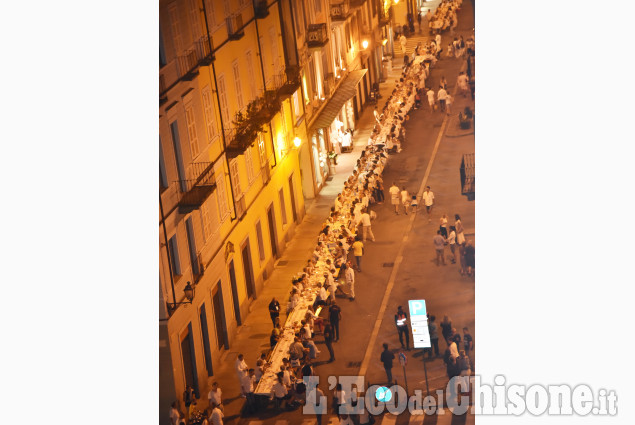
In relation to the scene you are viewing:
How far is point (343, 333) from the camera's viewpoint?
1182 inches

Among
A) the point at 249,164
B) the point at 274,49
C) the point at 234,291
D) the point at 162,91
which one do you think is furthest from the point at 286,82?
the point at 162,91

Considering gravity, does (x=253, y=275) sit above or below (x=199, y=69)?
below

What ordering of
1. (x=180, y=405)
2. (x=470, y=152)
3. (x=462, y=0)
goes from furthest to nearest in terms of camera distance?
(x=462, y=0)
(x=470, y=152)
(x=180, y=405)

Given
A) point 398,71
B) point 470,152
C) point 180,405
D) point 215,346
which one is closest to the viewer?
point 180,405

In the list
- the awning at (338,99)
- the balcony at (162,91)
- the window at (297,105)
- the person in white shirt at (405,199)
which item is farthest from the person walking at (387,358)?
the awning at (338,99)

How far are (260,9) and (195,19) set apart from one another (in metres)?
5.59

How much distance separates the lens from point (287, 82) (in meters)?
36.4

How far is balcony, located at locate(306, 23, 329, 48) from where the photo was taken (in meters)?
39.7

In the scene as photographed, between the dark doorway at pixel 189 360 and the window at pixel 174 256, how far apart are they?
1196 millimetres

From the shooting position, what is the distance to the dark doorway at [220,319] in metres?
29.7

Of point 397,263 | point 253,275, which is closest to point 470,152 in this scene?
point 397,263

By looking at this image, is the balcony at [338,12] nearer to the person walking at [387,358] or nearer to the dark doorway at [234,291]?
the dark doorway at [234,291]

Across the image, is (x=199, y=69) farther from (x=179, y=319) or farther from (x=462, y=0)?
(x=462, y=0)

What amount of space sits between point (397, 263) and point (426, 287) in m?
2.07
